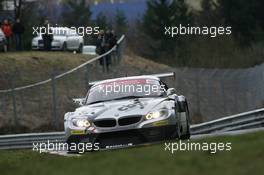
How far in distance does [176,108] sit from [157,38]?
72.1 metres

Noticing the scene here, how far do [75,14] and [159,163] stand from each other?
87918 mm

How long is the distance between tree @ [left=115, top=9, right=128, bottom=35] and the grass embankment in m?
103

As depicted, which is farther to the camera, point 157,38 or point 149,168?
point 157,38

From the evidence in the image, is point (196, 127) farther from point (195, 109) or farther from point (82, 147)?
point (195, 109)

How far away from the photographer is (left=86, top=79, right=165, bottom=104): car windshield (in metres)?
16.0

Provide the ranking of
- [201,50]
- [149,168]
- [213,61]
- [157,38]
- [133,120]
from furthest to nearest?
[157,38] → [201,50] → [213,61] → [133,120] → [149,168]

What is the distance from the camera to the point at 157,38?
8719 centimetres

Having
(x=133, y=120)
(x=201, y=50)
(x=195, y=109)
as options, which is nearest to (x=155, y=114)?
(x=133, y=120)

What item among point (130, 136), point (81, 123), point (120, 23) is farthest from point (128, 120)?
point (120, 23)

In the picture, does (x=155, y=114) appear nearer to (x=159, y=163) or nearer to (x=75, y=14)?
(x=159, y=163)

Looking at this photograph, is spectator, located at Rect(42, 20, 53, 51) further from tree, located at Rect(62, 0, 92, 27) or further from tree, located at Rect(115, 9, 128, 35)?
tree, located at Rect(115, 9, 128, 35)

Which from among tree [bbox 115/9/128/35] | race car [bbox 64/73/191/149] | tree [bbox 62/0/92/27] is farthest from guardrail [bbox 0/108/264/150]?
tree [bbox 115/9/128/35]

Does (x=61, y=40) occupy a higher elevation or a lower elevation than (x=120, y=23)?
higher

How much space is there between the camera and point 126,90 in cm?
1609
